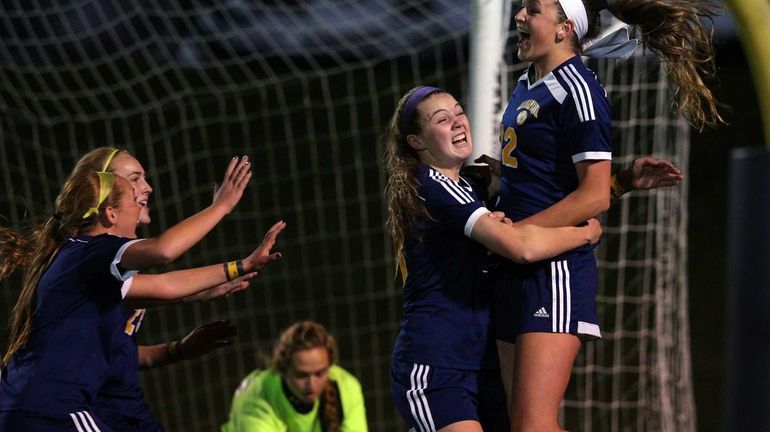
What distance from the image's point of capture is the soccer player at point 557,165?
2.71 m

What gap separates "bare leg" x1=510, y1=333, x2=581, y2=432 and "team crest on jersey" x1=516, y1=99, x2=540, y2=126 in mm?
526

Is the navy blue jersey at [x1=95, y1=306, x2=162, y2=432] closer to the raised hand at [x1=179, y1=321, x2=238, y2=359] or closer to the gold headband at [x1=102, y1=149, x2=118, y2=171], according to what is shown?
the raised hand at [x1=179, y1=321, x2=238, y2=359]

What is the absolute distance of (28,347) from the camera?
3.03 meters

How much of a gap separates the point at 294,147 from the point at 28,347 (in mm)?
7180

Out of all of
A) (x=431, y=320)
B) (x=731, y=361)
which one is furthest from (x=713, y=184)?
(x=731, y=361)

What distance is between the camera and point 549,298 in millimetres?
2750

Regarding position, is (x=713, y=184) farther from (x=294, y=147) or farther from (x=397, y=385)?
(x=397, y=385)

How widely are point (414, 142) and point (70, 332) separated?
1.02 meters

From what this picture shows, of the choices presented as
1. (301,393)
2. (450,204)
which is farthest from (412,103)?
(301,393)

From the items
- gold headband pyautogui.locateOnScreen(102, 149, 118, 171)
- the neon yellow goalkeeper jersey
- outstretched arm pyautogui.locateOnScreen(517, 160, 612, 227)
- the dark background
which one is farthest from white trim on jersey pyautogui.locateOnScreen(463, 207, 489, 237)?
the dark background

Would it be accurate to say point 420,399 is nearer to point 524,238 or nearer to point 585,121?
point 524,238

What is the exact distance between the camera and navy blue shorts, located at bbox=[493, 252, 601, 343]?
2.74 meters

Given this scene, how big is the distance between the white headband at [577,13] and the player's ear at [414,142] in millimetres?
482

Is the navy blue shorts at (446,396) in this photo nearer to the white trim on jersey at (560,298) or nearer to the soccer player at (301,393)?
the white trim on jersey at (560,298)
